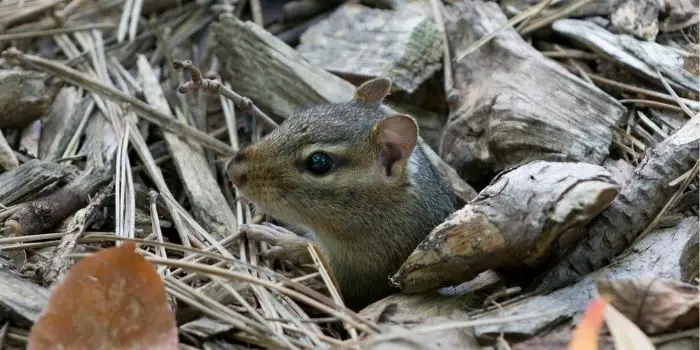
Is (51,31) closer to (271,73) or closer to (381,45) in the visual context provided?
(271,73)

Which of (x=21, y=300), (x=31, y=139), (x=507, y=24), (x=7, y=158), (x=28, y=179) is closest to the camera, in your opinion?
(x=21, y=300)

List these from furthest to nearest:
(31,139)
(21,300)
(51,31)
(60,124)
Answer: (51,31) < (60,124) < (31,139) < (21,300)

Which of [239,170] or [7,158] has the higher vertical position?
[7,158]

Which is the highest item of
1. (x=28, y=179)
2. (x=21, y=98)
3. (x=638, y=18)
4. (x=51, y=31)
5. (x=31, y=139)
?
(x=51, y=31)

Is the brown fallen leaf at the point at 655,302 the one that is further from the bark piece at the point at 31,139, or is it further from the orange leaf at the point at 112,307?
the bark piece at the point at 31,139

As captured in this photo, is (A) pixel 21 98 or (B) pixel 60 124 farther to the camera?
(B) pixel 60 124

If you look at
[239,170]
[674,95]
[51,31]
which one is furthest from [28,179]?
[674,95]

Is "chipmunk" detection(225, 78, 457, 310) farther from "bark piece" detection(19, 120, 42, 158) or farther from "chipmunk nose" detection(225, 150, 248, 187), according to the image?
"bark piece" detection(19, 120, 42, 158)
